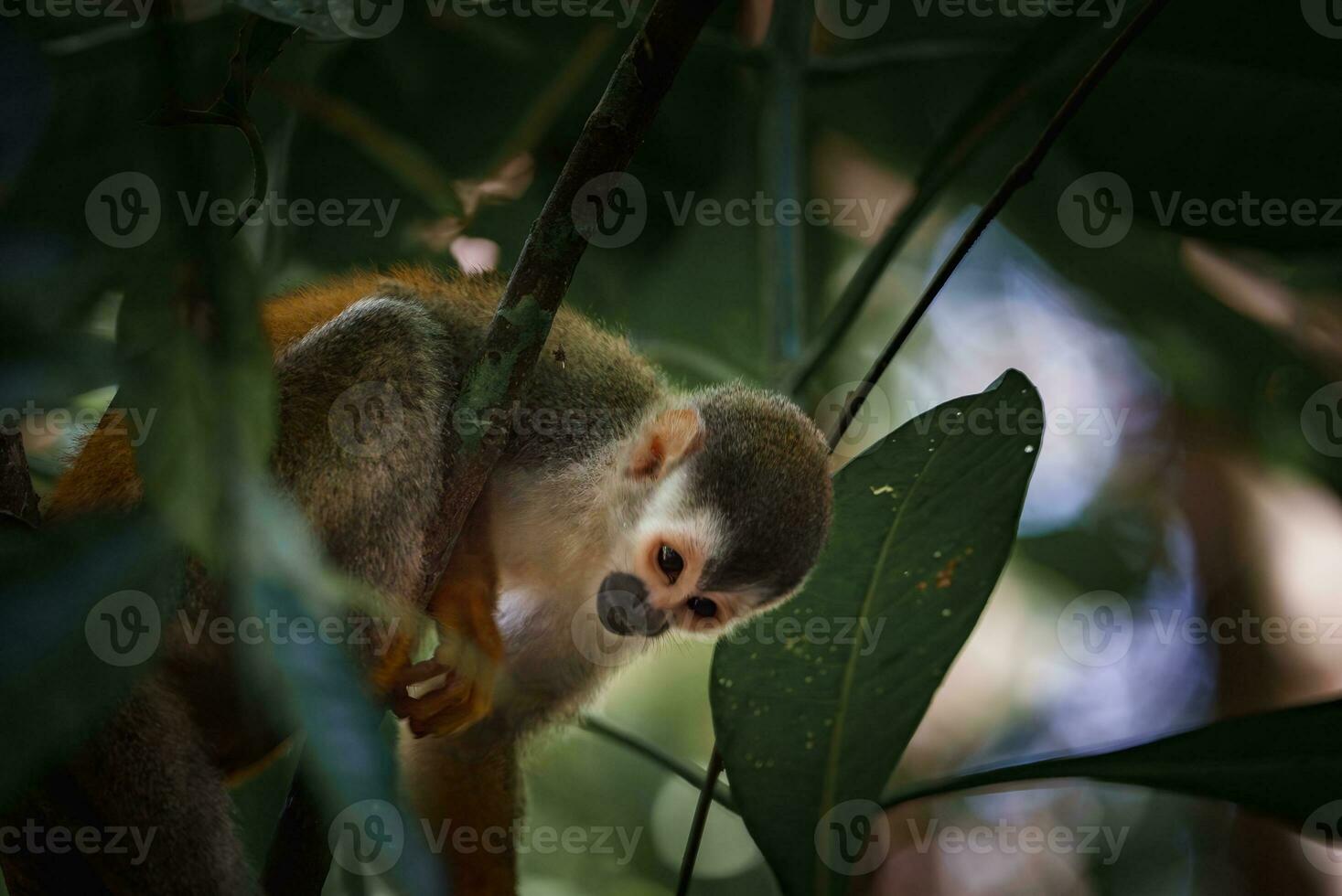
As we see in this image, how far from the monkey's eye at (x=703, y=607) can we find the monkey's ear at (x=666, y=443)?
0.24 m

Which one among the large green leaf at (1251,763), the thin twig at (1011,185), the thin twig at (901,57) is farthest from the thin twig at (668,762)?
the thin twig at (901,57)

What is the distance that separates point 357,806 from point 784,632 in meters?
0.80

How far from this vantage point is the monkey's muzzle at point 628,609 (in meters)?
1.84

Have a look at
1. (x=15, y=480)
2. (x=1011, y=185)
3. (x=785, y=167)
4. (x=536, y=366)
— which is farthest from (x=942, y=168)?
(x=15, y=480)

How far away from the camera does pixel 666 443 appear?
6.46 feet

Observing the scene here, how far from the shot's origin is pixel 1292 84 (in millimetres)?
2102

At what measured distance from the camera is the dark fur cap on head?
1.82m

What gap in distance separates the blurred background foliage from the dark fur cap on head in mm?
163

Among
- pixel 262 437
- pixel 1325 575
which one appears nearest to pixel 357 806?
pixel 262 437

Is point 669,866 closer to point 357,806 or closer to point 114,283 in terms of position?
point 114,283

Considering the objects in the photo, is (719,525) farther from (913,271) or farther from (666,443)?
(913,271)

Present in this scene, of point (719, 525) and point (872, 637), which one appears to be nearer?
point (872, 637)

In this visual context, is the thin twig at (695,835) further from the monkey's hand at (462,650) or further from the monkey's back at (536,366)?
the monkey's back at (536,366)

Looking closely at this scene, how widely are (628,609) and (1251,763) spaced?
3.27 ft
